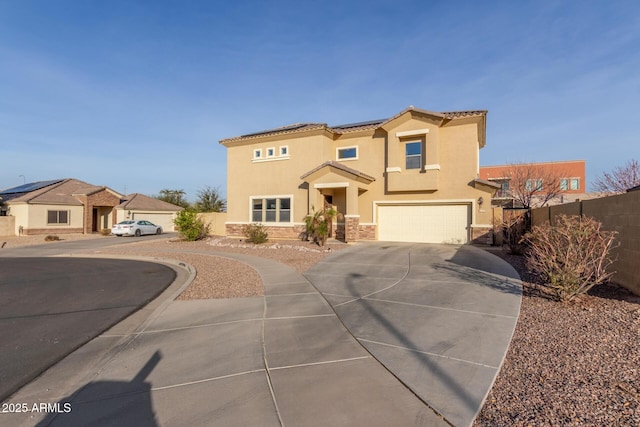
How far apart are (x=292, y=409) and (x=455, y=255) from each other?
11228 millimetres

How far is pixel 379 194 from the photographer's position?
18.8 m

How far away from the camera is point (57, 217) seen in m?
30.3

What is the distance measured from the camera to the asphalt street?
4.75 meters

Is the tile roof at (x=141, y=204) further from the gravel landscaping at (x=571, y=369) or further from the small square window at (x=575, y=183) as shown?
the small square window at (x=575, y=183)

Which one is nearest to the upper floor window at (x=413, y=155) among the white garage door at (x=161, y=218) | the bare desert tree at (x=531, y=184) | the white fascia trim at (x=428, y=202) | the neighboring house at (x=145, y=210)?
the white fascia trim at (x=428, y=202)

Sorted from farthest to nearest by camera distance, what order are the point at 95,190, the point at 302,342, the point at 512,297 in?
the point at 95,190
the point at 512,297
the point at 302,342

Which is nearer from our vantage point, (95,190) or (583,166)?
(95,190)

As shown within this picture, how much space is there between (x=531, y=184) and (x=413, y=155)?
19.8m

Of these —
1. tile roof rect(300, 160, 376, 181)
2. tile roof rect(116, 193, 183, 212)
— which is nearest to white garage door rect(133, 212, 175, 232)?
tile roof rect(116, 193, 183, 212)

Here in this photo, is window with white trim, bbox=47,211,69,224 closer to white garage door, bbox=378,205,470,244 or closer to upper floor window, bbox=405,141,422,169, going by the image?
white garage door, bbox=378,205,470,244

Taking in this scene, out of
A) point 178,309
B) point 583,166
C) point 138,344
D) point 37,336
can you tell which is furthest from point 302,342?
point 583,166

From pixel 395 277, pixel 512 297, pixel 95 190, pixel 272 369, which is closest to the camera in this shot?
pixel 272 369

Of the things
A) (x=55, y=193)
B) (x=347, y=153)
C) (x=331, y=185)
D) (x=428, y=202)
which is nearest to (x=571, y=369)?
(x=428, y=202)

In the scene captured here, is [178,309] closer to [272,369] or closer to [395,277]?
[272,369]
